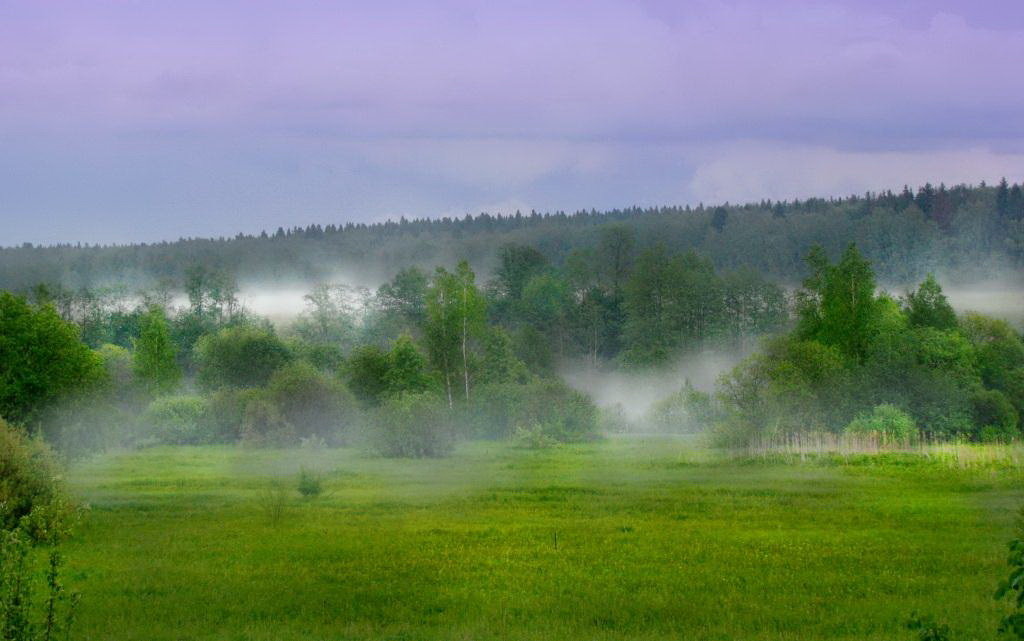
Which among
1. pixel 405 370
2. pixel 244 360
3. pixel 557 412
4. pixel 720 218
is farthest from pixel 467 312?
pixel 720 218

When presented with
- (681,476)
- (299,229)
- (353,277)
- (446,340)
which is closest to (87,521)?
(681,476)

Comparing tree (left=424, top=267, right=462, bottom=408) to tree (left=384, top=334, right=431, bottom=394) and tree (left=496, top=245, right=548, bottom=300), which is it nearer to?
tree (left=384, top=334, right=431, bottom=394)

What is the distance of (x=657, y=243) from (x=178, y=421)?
60.7 meters

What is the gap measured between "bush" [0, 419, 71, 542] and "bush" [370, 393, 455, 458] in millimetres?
22082

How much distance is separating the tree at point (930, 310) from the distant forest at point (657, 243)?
29029 mm

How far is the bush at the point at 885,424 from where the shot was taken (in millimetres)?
49156

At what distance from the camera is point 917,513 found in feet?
102

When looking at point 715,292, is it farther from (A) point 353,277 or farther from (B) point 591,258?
(A) point 353,277

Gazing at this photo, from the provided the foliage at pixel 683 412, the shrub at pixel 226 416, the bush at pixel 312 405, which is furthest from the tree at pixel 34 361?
the foliage at pixel 683 412

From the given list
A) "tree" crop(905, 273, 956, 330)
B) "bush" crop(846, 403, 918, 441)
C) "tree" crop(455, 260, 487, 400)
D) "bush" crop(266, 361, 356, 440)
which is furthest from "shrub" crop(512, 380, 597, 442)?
"tree" crop(905, 273, 956, 330)

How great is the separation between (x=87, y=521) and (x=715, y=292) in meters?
77.8

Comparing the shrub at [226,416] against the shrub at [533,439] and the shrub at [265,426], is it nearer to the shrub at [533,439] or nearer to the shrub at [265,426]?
the shrub at [265,426]

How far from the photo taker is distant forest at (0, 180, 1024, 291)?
117m

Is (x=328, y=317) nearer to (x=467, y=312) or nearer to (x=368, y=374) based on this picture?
(x=467, y=312)
